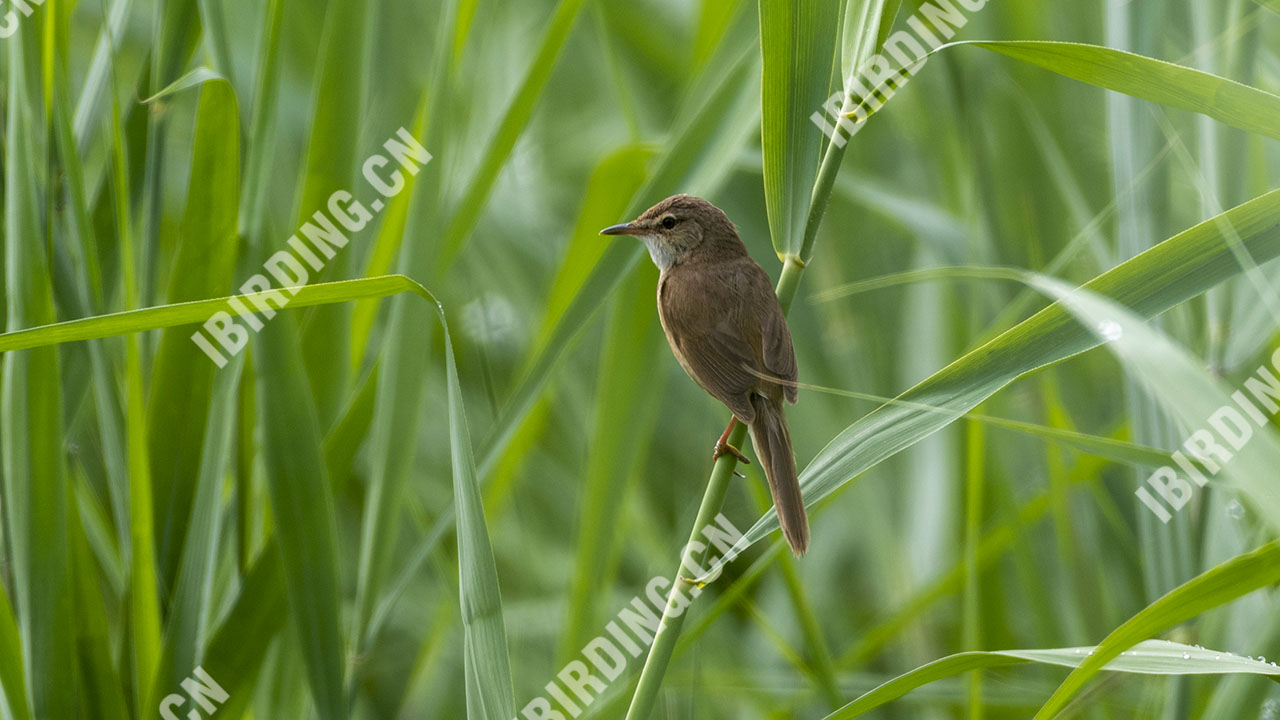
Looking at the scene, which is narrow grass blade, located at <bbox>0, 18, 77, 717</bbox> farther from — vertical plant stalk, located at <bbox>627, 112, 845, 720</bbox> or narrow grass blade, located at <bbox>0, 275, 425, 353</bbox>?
vertical plant stalk, located at <bbox>627, 112, 845, 720</bbox>

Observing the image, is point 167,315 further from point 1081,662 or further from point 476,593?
point 1081,662

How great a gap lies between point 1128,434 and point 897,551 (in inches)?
22.9

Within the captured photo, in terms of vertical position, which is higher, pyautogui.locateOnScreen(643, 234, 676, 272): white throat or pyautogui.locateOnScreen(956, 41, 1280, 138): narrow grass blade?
pyautogui.locateOnScreen(643, 234, 676, 272): white throat

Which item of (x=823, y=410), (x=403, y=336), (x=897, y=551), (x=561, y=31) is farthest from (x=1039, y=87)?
(x=403, y=336)

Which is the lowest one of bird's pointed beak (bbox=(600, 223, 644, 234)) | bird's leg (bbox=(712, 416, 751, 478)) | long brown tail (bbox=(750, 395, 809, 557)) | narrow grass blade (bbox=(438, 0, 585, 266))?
long brown tail (bbox=(750, 395, 809, 557))

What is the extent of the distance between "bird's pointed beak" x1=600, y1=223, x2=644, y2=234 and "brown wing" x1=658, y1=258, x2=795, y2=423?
0.41 feet

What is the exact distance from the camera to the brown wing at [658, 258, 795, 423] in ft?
5.09

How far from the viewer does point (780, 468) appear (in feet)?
4.40

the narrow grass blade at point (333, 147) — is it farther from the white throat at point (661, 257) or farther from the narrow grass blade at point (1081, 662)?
the narrow grass blade at point (1081, 662)

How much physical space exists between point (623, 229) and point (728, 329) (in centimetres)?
24

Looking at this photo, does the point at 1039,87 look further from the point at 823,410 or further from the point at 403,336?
the point at 403,336

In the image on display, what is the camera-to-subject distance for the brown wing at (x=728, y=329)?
155cm

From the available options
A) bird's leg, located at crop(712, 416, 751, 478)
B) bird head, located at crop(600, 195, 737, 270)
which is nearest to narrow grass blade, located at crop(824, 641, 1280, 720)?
bird's leg, located at crop(712, 416, 751, 478)

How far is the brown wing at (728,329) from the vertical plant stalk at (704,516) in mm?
312
